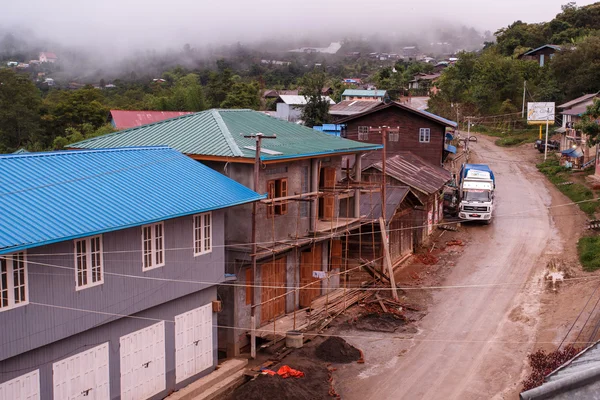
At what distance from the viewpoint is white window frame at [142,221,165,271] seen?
17.0 m

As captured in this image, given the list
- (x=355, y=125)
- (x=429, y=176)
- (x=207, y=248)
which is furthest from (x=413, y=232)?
(x=207, y=248)

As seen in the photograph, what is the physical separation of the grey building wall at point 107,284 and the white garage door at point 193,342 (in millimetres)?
870

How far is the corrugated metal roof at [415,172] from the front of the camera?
3662 centimetres

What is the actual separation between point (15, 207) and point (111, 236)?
2.52 m

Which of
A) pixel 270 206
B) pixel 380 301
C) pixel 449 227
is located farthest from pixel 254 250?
pixel 449 227

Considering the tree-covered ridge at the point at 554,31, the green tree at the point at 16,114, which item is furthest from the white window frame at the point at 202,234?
the tree-covered ridge at the point at 554,31

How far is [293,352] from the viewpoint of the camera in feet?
71.5

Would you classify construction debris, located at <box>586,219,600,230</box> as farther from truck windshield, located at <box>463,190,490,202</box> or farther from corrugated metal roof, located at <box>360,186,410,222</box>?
corrugated metal roof, located at <box>360,186,410,222</box>

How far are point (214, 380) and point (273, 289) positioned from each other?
5.48 metres

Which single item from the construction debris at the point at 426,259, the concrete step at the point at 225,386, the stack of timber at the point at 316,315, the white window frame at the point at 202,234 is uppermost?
the white window frame at the point at 202,234

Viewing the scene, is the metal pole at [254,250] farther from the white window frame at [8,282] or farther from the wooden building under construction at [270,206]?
the white window frame at [8,282]

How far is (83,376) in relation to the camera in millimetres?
15328

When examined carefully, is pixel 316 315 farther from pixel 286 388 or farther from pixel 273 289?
pixel 286 388

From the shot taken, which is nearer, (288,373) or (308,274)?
(288,373)
